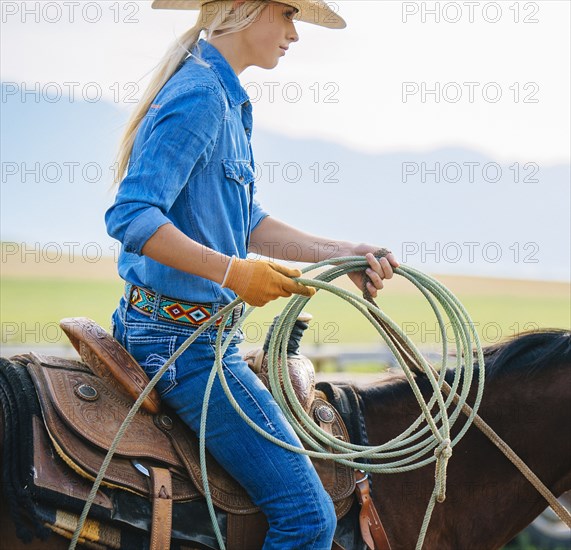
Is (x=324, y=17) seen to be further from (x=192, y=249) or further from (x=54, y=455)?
(x=54, y=455)

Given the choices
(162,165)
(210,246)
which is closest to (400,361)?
(210,246)

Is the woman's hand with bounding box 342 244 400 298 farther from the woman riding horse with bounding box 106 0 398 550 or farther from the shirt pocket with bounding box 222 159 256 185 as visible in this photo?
the shirt pocket with bounding box 222 159 256 185

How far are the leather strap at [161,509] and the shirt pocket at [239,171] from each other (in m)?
1.03

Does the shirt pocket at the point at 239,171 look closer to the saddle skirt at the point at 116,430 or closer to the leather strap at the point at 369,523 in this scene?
the saddle skirt at the point at 116,430

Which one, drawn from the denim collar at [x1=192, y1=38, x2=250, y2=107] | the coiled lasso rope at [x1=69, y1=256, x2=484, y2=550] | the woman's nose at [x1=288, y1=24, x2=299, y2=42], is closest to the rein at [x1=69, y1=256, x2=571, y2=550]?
the coiled lasso rope at [x1=69, y1=256, x2=484, y2=550]

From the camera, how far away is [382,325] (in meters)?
3.11

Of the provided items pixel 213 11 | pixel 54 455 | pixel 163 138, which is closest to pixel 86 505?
pixel 54 455

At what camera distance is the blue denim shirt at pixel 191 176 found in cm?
260

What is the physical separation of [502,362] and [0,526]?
2063 millimetres

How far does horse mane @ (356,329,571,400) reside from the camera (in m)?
3.44

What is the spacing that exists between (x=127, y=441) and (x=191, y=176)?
3.01ft

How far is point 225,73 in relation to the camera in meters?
2.89

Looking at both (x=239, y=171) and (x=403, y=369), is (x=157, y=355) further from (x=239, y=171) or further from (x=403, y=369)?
(x=403, y=369)

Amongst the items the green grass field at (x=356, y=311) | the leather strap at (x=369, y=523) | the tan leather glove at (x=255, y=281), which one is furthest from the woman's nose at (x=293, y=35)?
the green grass field at (x=356, y=311)
